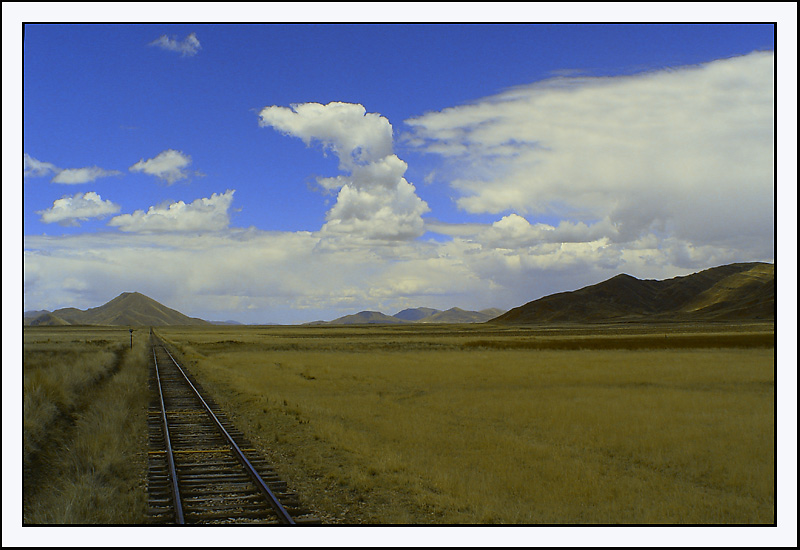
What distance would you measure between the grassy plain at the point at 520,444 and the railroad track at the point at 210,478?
2.14ft

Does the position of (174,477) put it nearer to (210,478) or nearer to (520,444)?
(210,478)

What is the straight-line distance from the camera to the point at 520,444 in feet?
47.9

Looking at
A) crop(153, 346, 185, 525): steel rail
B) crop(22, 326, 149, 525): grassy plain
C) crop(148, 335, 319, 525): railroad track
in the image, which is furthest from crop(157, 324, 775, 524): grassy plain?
crop(22, 326, 149, 525): grassy plain

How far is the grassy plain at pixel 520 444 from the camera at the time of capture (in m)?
9.77

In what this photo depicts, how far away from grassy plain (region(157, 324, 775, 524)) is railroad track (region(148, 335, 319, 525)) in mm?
651

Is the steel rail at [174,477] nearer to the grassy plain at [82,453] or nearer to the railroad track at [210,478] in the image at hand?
the railroad track at [210,478]

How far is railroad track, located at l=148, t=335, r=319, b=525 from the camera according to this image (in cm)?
877

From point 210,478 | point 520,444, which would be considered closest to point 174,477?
point 210,478

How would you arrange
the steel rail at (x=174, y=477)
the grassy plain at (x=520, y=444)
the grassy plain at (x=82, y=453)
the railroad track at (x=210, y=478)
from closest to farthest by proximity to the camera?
the steel rail at (x=174, y=477), the railroad track at (x=210, y=478), the grassy plain at (x=82, y=453), the grassy plain at (x=520, y=444)

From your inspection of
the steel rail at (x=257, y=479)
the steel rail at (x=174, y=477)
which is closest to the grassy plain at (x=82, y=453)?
the steel rail at (x=174, y=477)

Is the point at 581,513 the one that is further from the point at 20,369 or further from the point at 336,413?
the point at 336,413

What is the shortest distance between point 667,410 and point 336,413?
38.6 feet

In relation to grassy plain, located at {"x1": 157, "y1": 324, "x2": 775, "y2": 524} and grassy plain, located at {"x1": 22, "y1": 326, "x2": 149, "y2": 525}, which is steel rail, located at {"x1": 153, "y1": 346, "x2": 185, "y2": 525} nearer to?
grassy plain, located at {"x1": 22, "y1": 326, "x2": 149, "y2": 525}
